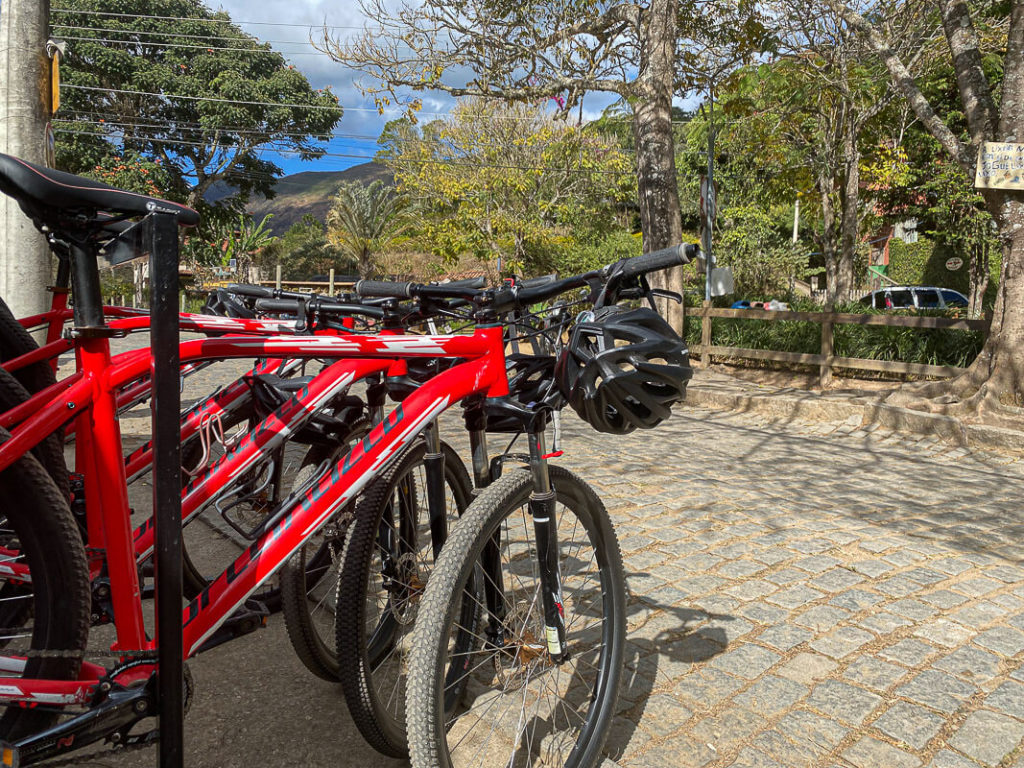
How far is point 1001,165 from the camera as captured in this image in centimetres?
770

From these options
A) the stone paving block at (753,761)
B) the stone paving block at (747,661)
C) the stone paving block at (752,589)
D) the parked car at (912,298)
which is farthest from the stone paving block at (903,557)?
the parked car at (912,298)

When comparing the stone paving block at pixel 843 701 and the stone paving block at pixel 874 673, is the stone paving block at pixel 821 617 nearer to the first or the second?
the stone paving block at pixel 874 673

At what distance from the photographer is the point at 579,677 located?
249cm

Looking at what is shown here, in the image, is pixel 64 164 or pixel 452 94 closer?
pixel 452 94

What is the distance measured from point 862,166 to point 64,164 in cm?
3528

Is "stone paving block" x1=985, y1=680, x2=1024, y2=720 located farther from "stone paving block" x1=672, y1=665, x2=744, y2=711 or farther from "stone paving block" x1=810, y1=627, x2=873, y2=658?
"stone paving block" x1=672, y1=665, x2=744, y2=711

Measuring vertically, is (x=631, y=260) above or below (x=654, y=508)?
above

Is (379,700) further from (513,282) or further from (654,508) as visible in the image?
(654,508)

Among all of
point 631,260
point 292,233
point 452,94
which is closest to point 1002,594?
point 631,260

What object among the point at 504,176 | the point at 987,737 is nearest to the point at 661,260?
the point at 987,737

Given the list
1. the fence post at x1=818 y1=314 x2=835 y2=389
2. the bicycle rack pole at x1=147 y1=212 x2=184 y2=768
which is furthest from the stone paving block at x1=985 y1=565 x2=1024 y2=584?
the fence post at x1=818 y1=314 x2=835 y2=389

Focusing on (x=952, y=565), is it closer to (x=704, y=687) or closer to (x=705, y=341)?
(x=704, y=687)

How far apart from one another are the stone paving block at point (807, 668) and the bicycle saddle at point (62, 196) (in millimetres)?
2606

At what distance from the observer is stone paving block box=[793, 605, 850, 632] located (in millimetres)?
3424
